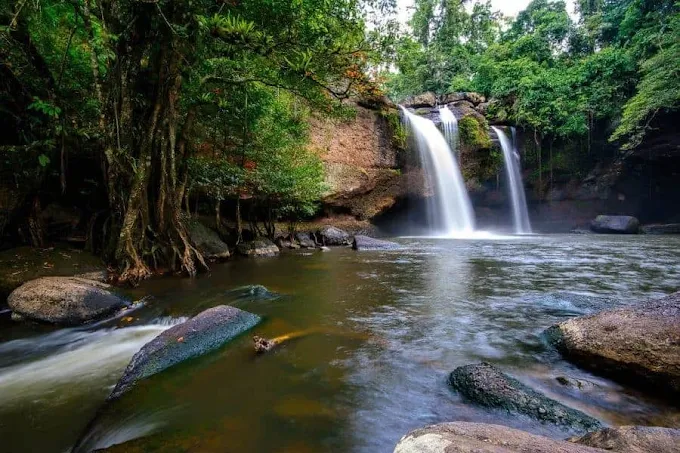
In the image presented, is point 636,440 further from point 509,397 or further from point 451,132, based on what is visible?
point 451,132

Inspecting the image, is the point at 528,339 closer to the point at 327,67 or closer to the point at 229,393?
the point at 229,393

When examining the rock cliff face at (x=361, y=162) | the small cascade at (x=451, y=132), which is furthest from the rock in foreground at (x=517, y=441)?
the small cascade at (x=451, y=132)

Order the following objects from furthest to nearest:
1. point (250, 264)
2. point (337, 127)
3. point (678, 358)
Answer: point (337, 127) → point (250, 264) → point (678, 358)

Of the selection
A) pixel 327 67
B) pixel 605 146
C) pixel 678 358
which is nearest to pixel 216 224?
pixel 327 67

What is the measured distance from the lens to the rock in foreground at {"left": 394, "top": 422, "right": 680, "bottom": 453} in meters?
1.64

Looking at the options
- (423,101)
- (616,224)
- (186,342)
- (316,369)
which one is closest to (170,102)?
(186,342)

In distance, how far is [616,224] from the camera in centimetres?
1883

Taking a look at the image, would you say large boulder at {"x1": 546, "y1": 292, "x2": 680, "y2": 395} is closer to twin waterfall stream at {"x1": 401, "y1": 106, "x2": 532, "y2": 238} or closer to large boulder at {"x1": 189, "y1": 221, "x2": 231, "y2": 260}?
large boulder at {"x1": 189, "y1": 221, "x2": 231, "y2": 260}

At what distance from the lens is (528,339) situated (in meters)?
3.98

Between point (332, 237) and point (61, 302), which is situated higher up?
point (332, 237)

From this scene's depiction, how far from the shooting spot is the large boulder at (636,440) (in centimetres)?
183

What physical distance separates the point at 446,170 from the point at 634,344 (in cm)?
1730

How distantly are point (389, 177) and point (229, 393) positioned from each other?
1634 centimetres

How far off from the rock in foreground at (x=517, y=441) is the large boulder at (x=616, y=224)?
20990mm
